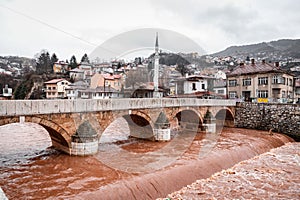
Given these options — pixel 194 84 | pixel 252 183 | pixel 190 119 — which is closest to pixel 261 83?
pixel 194 84

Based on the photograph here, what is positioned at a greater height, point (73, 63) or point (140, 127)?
point (73, 63)

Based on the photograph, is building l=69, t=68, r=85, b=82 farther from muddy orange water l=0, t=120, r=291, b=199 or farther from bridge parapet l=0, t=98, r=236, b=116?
bridge parapet l=0, t=98, r=236, b=116

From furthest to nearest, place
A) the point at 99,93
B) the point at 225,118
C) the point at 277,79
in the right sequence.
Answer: the point at 99,93 < the point at 277,79 < the point at 225,118

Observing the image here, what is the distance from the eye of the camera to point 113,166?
34.3ft

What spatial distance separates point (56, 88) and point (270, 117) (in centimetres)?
3259

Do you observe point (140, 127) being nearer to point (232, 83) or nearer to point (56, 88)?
point (232, 83)

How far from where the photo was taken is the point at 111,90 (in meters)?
33.8

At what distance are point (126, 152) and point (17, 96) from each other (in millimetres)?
34280

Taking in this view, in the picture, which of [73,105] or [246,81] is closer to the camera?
[73,105]

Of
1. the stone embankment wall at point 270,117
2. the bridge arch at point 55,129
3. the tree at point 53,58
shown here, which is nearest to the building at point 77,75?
the tree at point 53,58

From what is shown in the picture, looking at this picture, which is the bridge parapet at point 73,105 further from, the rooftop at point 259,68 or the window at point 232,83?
the window at point 232,83

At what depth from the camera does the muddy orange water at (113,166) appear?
26.4ft

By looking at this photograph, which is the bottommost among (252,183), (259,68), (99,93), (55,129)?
(252,183)

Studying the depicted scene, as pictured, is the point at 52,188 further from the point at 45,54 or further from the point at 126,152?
the point at 45,54
